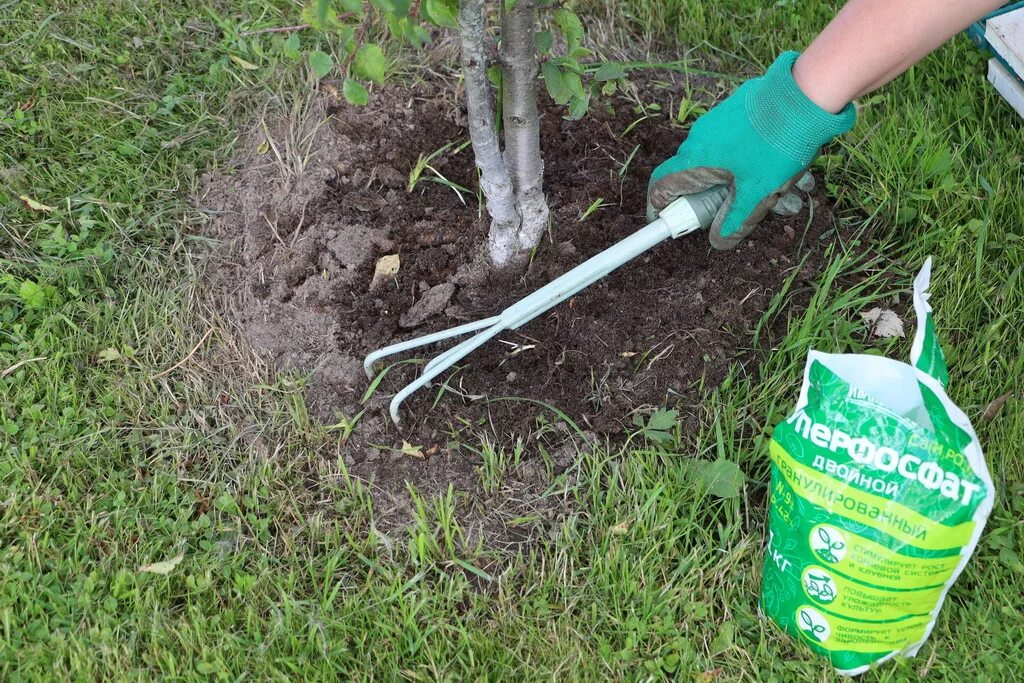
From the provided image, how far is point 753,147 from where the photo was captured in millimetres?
1813

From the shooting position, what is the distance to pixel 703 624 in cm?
168

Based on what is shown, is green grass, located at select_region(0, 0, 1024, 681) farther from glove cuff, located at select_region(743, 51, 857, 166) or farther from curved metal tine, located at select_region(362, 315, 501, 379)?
glove cuff, located at select_region(743, 51, 857, 166)

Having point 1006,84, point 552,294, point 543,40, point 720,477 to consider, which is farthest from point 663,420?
point 1006,84

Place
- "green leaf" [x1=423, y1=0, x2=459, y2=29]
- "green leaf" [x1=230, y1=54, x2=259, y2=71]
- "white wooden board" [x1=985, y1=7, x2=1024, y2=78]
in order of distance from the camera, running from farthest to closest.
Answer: "green leaf" [x1=230, y1=54, x2=259, y2=71], "white wooden board" [x1=985, y1=7, x2=1024, y2=78], "green leaf" [x1=423, y1=0, x2=459, y2=29]

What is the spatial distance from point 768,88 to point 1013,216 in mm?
832

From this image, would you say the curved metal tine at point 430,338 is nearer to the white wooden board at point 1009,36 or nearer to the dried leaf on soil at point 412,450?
the dried leaf on soil at point 412,450

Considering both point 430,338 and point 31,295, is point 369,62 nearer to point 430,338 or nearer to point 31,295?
point 430,338

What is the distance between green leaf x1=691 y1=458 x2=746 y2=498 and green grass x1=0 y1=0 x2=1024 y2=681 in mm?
34

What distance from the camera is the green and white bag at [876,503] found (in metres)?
1.52

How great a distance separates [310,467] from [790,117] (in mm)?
1276

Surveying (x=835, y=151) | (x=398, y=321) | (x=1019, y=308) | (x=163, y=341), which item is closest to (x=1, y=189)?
(x=163, y=341)

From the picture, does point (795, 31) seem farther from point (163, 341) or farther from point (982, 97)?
point (163, 341)

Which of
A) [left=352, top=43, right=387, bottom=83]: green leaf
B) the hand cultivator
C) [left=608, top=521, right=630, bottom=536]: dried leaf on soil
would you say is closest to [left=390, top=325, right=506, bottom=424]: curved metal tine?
the hand cultivator

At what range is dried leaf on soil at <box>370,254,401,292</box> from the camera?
6.72ft
